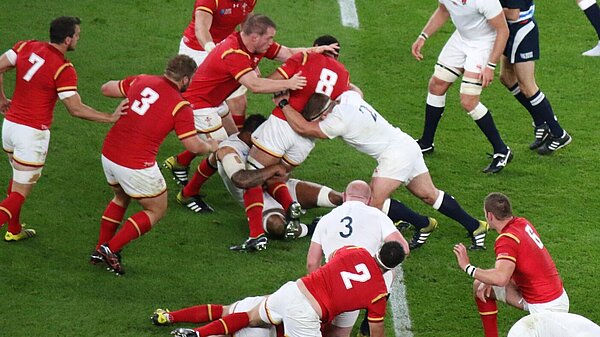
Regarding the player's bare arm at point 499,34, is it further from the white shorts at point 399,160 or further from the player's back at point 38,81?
the player's back at point 38,81

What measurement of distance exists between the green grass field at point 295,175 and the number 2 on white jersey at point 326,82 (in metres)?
1.26

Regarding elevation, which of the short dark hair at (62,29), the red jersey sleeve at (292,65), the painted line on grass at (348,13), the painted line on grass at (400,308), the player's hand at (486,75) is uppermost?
the short dark hair at (62,29)

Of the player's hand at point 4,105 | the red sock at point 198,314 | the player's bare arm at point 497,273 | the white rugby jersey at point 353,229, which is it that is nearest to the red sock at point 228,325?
the red sock at point 198,314

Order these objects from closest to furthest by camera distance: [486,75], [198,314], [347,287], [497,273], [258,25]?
[347,287] → [497,273] → [198,314] → [258,25] → [486,75]

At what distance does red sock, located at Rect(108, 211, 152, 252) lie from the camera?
28.7 feet

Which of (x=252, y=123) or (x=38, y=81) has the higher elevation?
(x=38, y=81)

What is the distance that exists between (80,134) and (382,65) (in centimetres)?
391

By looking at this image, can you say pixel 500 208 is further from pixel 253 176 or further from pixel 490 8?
pixel 490 8

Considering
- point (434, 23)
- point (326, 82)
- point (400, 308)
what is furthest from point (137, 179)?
point (434, 23)

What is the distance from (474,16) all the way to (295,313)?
437cm

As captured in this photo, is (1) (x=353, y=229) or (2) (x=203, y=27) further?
(2) (x=203, y=27)

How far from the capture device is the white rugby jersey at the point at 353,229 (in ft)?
25.6

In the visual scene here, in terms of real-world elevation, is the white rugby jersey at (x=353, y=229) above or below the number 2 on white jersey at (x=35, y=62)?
below

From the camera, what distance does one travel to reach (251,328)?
7781mm
